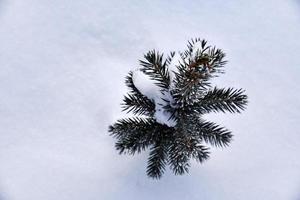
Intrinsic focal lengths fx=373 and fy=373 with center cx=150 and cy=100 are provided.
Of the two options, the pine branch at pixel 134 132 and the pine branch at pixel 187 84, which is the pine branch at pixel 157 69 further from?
the pine branch at pixel 134 132

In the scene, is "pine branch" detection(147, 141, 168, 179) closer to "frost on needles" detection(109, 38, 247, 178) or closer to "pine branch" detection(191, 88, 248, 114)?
"frost on needles" detection(109, 38, 247, 178)

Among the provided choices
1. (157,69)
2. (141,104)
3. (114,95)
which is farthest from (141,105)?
(114,95)

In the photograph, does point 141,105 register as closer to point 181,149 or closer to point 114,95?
point 181,149

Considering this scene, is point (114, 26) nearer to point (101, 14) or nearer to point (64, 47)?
point (101, 14)

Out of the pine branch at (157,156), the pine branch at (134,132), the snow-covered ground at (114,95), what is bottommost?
the pine branch at (157,156)

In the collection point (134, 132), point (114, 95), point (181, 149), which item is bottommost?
point (181, 149)

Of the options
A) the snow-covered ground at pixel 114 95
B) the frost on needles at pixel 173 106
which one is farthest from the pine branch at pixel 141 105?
the snow-covered ground at pixel 114 95
